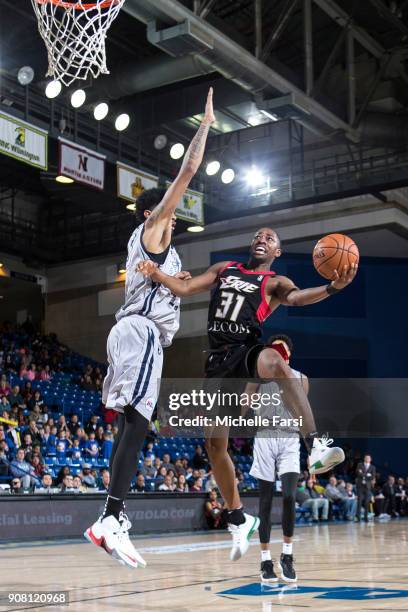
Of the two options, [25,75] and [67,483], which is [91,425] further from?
[25,75]

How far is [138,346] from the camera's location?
5062 millimetres

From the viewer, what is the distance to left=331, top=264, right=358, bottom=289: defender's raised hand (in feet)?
18.4

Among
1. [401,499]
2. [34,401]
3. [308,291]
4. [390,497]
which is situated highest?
[308,291]

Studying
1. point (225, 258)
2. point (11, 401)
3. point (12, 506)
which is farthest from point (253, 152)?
point (12, 506)

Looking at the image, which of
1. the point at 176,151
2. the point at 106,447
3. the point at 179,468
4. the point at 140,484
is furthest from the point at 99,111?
the point at 179,468

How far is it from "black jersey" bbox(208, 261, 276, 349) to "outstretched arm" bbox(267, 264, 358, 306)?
0.12m

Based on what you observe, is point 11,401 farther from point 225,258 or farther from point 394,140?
point 394,140

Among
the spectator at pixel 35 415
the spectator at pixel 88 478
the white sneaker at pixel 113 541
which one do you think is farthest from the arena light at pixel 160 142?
the white sneaker at pixel 113 541

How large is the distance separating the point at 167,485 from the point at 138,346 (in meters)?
12.3

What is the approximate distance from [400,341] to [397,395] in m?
1.92

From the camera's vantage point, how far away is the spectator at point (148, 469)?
56.5 ft

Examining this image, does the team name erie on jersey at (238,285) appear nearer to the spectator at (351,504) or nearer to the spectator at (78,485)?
the spectator at (78,485)

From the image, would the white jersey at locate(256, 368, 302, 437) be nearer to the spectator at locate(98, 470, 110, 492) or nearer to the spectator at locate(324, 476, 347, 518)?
the spectator at locate(98, 470, 110, 492)

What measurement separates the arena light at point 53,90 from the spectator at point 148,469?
25.3 ft
